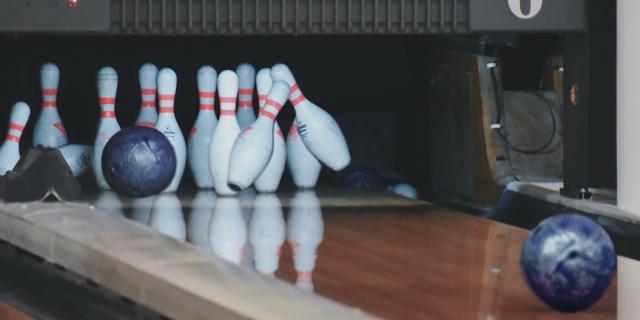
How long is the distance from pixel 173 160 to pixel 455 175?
96 cm

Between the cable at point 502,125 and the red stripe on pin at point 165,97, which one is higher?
the red stripe on pin at point 165,97

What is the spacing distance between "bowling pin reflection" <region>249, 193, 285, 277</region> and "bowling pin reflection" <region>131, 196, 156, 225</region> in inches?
10.5

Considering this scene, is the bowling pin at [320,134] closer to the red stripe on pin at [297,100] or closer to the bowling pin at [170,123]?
the red stripe on pin at [297,100]

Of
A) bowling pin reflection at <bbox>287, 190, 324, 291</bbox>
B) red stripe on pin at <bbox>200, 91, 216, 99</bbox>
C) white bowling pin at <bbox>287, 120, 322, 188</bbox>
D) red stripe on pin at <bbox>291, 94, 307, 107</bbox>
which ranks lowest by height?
bowling pin reflection at <bbox>287, 190, 324, 291</bbox>

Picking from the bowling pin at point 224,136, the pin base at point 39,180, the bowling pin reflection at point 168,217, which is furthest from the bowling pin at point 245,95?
the pin base at point 39,180

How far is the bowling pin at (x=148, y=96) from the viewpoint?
4512 mm

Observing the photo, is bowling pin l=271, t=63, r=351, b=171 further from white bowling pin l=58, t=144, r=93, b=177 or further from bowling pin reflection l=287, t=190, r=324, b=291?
white bowling pin l=58, t=144, r=93, b=177

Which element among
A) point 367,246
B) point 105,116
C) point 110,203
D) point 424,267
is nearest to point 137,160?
point 110,203

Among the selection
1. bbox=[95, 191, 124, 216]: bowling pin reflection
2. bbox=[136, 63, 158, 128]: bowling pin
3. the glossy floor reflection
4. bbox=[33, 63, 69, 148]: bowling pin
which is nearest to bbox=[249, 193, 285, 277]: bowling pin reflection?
the glossy floor reflection

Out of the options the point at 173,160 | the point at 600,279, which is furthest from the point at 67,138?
the point at 600,279

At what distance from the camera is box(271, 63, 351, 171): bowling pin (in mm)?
4230

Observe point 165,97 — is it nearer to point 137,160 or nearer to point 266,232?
point 137,160

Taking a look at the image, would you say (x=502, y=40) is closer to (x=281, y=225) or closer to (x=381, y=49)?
(x=381, y=49)

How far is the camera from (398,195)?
436cm
